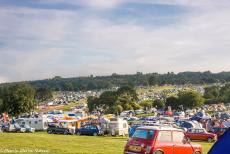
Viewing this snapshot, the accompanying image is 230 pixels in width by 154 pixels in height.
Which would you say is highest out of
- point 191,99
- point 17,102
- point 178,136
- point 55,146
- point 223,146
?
point 223,146

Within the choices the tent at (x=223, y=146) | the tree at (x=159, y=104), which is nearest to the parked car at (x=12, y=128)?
the tent at (x=223, y=146)

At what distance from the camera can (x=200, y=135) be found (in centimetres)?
4562

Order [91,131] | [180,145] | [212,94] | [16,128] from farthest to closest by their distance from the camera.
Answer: [212,94] → [16,128] → [91,131] → [180,145]

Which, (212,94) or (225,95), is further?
(212,94)

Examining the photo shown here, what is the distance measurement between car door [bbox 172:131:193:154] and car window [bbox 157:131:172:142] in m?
0.29

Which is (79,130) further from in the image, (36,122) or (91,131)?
(36,122)

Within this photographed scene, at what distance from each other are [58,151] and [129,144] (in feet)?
17.3

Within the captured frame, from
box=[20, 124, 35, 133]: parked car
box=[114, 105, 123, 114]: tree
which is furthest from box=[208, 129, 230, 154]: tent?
box=[114, 105, 123, 114]: tree

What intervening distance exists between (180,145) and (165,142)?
3.42ft

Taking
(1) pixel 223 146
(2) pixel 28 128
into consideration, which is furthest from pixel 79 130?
(1) pixel 223 146

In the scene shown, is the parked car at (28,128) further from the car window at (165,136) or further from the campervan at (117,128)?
the car window at (165,136)

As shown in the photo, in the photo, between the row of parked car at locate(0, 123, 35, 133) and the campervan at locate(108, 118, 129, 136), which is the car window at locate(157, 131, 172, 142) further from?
the row of parked car at locate(0, 123, 35, 133)

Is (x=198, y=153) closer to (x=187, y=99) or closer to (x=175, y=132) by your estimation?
(x=175, y=132)

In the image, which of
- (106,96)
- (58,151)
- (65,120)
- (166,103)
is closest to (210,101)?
(166,103)
